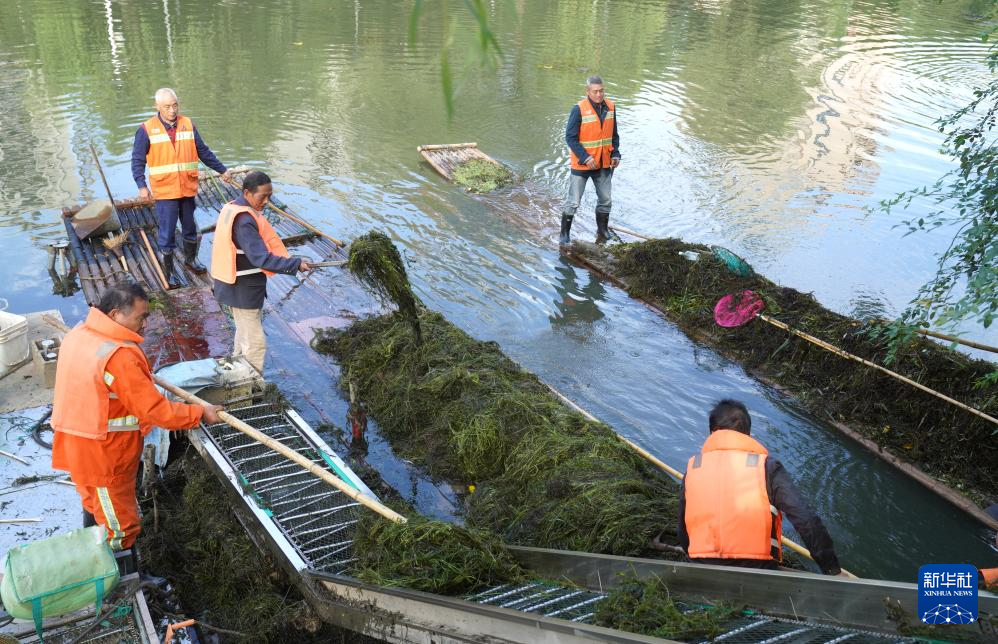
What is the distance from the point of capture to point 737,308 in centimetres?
Answer: 745

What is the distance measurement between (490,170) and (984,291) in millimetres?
8261

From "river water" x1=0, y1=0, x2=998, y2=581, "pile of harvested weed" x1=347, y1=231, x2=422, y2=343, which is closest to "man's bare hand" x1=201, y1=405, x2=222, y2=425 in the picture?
"pile of harvested weed" x1=347, y1=231, x2=422, y2=343

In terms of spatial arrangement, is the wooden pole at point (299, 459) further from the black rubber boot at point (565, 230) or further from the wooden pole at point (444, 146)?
the wooden pole at point (444, 146)

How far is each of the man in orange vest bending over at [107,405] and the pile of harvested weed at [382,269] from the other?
2.13 meters

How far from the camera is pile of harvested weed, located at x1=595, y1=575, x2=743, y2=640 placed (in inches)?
108

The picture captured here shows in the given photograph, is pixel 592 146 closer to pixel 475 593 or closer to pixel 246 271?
pixel 246 271

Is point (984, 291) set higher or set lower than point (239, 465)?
higher

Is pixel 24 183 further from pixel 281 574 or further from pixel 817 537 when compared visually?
pixel 817 537

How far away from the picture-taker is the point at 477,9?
150 centimetres

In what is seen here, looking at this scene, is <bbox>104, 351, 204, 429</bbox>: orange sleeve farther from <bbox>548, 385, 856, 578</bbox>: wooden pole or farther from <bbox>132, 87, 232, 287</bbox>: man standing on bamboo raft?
<bbox>132, 87, 232, 287</bbox>: man standing on bamboo raft

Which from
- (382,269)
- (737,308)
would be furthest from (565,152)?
(382,269)

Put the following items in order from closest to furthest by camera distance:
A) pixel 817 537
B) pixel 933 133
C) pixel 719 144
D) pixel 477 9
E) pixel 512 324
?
pixel 477 9, pixel 817 537, pixel 512 324, pixel 719 144, pixel 933 133

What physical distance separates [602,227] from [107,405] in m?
6.58

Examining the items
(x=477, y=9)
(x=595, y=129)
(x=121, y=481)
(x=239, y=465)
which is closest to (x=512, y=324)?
(x=595, y=129)
